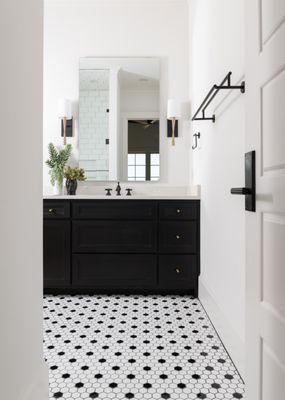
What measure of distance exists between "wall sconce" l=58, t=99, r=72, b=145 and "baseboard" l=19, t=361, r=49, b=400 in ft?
8.13

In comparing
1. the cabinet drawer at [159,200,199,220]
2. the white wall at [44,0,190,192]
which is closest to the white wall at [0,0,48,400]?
the cabinet drawer at [159,200,199,220]

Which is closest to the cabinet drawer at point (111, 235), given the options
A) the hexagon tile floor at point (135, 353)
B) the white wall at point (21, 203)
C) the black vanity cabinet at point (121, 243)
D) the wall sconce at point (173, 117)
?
the black vanity cabinet at point (121, 243)

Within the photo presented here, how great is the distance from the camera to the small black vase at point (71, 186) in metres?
3.04

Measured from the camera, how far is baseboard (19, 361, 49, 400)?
999 millimetres

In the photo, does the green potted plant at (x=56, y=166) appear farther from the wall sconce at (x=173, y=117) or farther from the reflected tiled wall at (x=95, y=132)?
the wall sconce at (x=173, y=117)

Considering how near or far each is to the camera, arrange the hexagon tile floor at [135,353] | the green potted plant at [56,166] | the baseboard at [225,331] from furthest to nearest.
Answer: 1. the green potted plant at [56,166]
2. the baseboard at [225,331]
3. the hexagon tile floor at [135,353]

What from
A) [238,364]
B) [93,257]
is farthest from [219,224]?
[93,257]

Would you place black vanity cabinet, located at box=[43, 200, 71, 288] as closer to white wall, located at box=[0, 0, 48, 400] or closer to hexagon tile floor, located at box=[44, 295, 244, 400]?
hexagon tile floor, located at box=[44, 295, 244, 400]

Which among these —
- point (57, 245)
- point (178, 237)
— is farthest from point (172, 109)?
point (57, 245)

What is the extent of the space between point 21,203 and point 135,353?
3.85 ft

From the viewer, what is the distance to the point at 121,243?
2686 millimetres

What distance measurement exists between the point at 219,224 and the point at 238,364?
818 mm

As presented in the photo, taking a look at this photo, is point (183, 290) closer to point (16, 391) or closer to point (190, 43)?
point (16, 391)

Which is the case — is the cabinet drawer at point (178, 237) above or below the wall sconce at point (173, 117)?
below
